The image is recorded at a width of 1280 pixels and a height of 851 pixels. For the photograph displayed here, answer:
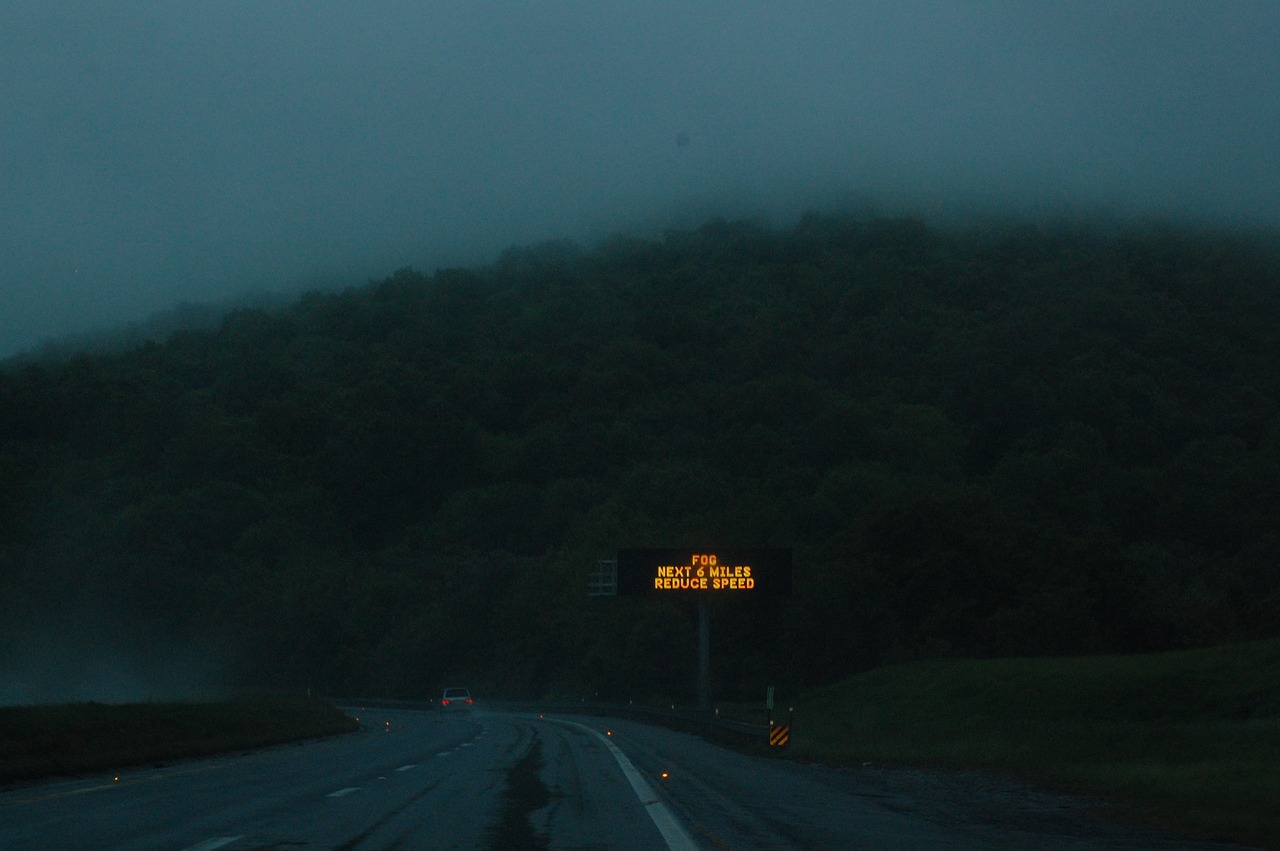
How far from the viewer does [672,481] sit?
4520 inches

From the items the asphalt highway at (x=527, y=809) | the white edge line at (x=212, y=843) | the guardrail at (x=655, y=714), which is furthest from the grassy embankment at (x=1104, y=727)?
the white edge line at (x=212, y=843)

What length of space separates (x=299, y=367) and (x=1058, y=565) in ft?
321

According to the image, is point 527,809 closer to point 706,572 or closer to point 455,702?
point 706,572

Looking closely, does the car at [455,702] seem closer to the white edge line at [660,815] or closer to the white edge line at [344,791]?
the white edge line at [660,815]

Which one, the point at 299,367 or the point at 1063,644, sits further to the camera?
the point at 299,367

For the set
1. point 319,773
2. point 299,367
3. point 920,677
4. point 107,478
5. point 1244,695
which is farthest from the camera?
point 299,367

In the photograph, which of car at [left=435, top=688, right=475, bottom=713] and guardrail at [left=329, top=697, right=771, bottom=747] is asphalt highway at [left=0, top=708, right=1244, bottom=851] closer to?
guardrail at [left=329, top=697, right=771, bottom=747]

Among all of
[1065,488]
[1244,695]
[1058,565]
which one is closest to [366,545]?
[1065,488]

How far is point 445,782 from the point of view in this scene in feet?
66.9

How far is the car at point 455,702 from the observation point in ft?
251

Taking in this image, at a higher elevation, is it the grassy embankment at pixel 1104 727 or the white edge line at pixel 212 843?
the grassy embankment at pixel 1104 727

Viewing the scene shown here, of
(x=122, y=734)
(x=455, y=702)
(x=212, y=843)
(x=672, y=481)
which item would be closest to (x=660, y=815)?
(x=212, y=843)

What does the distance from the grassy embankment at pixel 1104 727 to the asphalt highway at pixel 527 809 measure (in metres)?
1.34

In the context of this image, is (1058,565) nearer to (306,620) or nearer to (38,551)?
(306,620)
